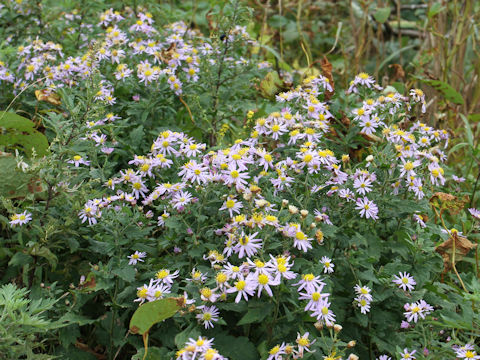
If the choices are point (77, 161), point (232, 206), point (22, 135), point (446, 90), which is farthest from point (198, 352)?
point (446, 90)

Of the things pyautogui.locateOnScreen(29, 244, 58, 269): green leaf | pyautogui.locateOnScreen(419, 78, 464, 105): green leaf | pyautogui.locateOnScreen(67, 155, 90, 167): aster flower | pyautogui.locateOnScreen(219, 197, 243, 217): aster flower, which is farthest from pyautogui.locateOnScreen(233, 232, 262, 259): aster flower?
pyautogui.locateOnScreen(419, 78, 464, 105): green leaf

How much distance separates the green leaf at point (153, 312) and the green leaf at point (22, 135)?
0.96 metres

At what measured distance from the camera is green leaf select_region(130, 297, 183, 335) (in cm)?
139

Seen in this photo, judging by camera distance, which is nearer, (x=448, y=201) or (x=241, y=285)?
(x=241, y=285)

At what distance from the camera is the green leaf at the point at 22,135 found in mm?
2061

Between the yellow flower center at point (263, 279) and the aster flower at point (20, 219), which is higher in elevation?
the yellow flower center at point (263, 279)

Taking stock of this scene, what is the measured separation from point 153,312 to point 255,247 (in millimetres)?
319

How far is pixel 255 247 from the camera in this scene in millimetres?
1467

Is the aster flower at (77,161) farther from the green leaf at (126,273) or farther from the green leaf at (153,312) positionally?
the green leaf at (153,312)

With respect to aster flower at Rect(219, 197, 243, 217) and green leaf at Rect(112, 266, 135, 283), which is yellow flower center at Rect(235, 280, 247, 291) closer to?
aster flower at Rect(219, 197, 243, 217)

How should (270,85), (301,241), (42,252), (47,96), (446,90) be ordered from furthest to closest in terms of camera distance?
(446,90) → (270,85) → (47,96) → (42,252) → (301,241)

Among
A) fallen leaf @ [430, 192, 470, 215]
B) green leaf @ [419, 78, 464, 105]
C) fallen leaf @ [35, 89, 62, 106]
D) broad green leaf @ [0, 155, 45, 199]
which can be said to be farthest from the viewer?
green leaf @ [419, 78, 464, 105]

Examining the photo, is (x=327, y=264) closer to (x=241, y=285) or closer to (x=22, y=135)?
(x=241, y=285)

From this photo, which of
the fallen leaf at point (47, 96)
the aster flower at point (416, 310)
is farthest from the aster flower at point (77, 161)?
the aster flower at point (416, 310)
